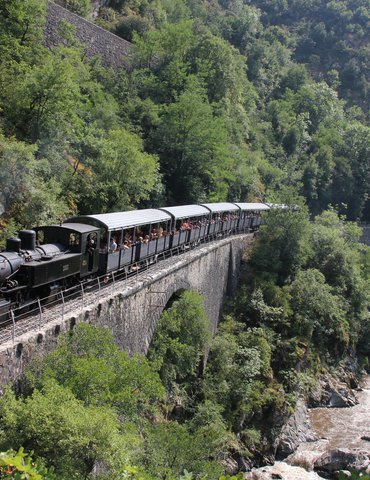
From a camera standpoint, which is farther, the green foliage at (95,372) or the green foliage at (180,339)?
the green foliage at (180,339)

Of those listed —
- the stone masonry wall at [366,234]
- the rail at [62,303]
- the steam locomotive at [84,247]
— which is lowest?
the stone masonry wall at [366,234]

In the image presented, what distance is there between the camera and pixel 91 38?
5075cm

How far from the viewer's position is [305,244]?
41812 mm

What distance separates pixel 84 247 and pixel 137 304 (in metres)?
3.21

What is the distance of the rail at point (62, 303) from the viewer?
1397 centimetres

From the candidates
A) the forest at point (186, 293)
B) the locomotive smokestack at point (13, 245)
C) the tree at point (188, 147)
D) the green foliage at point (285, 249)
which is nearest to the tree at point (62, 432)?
the forest at point (186, 293)

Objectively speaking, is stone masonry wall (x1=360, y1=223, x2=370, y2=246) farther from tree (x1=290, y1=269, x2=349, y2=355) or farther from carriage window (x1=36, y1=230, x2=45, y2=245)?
carriage window (x1=36, y1=230, x2=45, y2=245)

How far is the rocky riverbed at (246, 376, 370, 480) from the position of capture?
2603 centimetres

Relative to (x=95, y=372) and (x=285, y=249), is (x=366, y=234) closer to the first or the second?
(x=285, y=249)

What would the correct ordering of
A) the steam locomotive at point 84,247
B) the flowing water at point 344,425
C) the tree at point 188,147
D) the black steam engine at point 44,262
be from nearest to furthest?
the black steam engine at point 44,262, the steam locomotive at point 84,247, the flowing water at point 344,425, the tree at point 188,147

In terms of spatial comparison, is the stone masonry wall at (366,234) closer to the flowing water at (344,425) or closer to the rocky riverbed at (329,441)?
the rocky riverbed at (329,441)

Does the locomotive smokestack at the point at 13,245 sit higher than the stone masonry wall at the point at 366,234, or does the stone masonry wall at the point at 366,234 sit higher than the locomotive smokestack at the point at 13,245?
the locomotive smokestack at the point at 13,245

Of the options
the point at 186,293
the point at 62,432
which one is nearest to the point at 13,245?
the point at 62,432

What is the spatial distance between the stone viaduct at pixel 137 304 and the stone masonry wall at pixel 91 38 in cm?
2289
